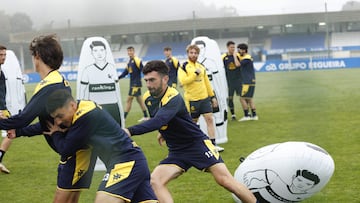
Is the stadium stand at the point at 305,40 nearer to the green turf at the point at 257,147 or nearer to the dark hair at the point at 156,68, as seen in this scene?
the green turf at the point at 257,147

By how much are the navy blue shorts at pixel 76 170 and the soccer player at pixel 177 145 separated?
774 mm

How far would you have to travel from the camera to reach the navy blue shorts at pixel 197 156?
452cm

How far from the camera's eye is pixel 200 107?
8.33 meters

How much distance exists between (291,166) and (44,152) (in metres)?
5.82

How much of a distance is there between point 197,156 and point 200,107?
3831 mm

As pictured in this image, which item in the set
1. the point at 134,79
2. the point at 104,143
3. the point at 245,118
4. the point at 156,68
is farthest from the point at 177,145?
the point at 134,79

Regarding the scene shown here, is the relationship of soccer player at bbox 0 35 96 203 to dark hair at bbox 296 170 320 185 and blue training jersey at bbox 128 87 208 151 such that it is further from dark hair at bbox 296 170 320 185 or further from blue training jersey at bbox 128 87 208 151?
dark hair at bbox 296 170 320 185

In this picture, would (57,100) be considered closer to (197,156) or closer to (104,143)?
(104,143)

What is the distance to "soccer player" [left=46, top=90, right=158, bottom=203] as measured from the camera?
317 centimetres

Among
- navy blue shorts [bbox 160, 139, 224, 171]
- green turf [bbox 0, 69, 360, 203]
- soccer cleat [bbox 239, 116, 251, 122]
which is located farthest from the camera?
soccer cleat [bbox 239, 116, 251, 122]

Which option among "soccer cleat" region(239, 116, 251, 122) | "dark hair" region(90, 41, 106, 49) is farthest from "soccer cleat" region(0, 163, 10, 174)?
"soccer cleat" region(239, 116, 251, 122)

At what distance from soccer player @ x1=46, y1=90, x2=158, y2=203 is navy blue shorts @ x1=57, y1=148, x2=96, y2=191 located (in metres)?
0.07

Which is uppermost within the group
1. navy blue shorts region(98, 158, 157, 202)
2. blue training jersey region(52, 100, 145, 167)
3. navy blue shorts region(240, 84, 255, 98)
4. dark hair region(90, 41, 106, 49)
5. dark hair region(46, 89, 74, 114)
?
dark hair region(90, 41, 106, 49)

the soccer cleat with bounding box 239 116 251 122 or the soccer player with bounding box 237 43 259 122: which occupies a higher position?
the soccer player with bounding box 237 43 259 122
